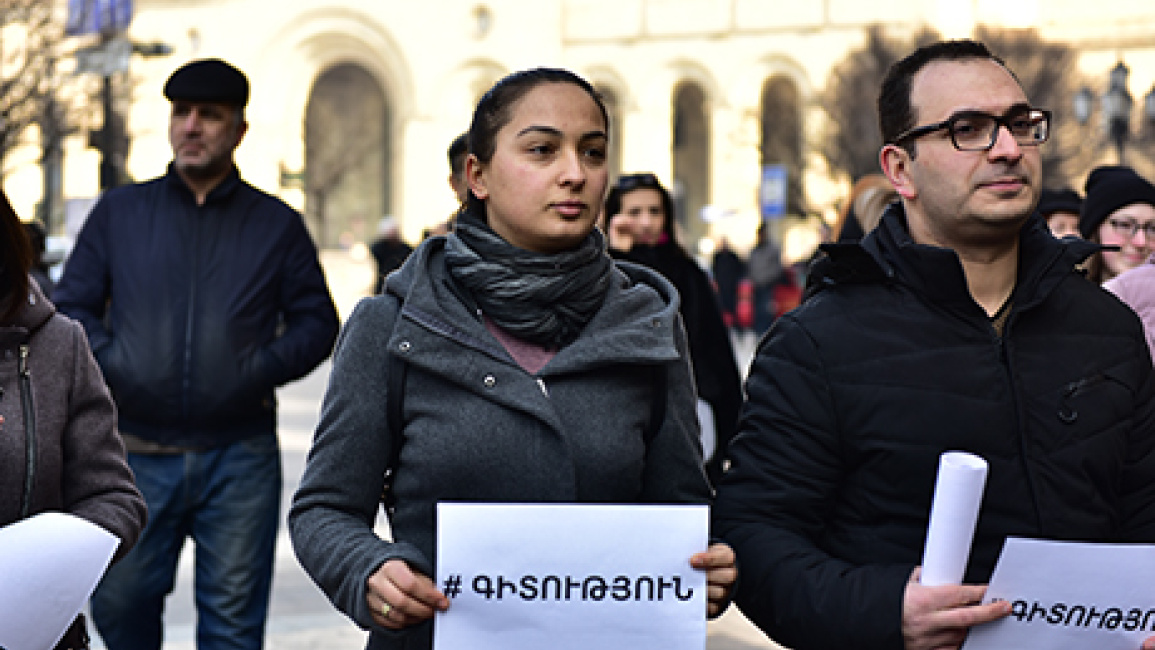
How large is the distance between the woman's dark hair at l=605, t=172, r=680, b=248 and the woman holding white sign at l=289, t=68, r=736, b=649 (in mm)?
3977

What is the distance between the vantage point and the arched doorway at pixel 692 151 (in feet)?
205

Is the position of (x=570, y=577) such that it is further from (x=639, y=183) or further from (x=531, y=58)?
(x=531, y=58)


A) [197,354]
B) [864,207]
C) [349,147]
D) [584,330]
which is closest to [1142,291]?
[864,207]

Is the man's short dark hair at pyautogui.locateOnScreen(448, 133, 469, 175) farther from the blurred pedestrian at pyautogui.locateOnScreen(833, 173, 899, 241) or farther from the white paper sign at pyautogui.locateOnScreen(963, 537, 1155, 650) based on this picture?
the white paper sign at pyautogui.locateOnScreen(963, 537, 1155, 650)

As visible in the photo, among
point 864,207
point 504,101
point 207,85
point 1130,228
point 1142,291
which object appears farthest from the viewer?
point 1130,228

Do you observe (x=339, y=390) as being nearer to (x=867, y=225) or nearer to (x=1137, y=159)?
(x=867, y=225)

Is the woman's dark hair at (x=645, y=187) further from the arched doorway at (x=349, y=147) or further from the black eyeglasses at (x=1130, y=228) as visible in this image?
the arched doorway at (x=349, y=147)

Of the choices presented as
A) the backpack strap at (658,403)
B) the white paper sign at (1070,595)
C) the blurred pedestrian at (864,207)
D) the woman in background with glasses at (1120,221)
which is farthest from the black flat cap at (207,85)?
the white paper sign at (1070,595)

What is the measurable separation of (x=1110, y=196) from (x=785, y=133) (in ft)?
149

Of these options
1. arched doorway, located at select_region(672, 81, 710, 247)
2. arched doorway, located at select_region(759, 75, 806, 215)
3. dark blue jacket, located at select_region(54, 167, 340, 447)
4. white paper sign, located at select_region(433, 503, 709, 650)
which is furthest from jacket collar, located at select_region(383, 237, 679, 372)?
arched doorway, located at select_region(672, 81, 710, 247)

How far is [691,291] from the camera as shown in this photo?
22.6ft

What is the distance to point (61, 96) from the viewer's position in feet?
72.3

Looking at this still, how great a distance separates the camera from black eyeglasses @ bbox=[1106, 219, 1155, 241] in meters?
6.82

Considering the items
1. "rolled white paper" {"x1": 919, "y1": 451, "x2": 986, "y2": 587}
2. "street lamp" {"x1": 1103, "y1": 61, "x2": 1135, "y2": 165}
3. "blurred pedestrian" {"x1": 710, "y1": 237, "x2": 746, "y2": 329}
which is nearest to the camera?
"rolled white paper" {"x1": 919, "y1": 451, "x2": 986, "y2": 587}
